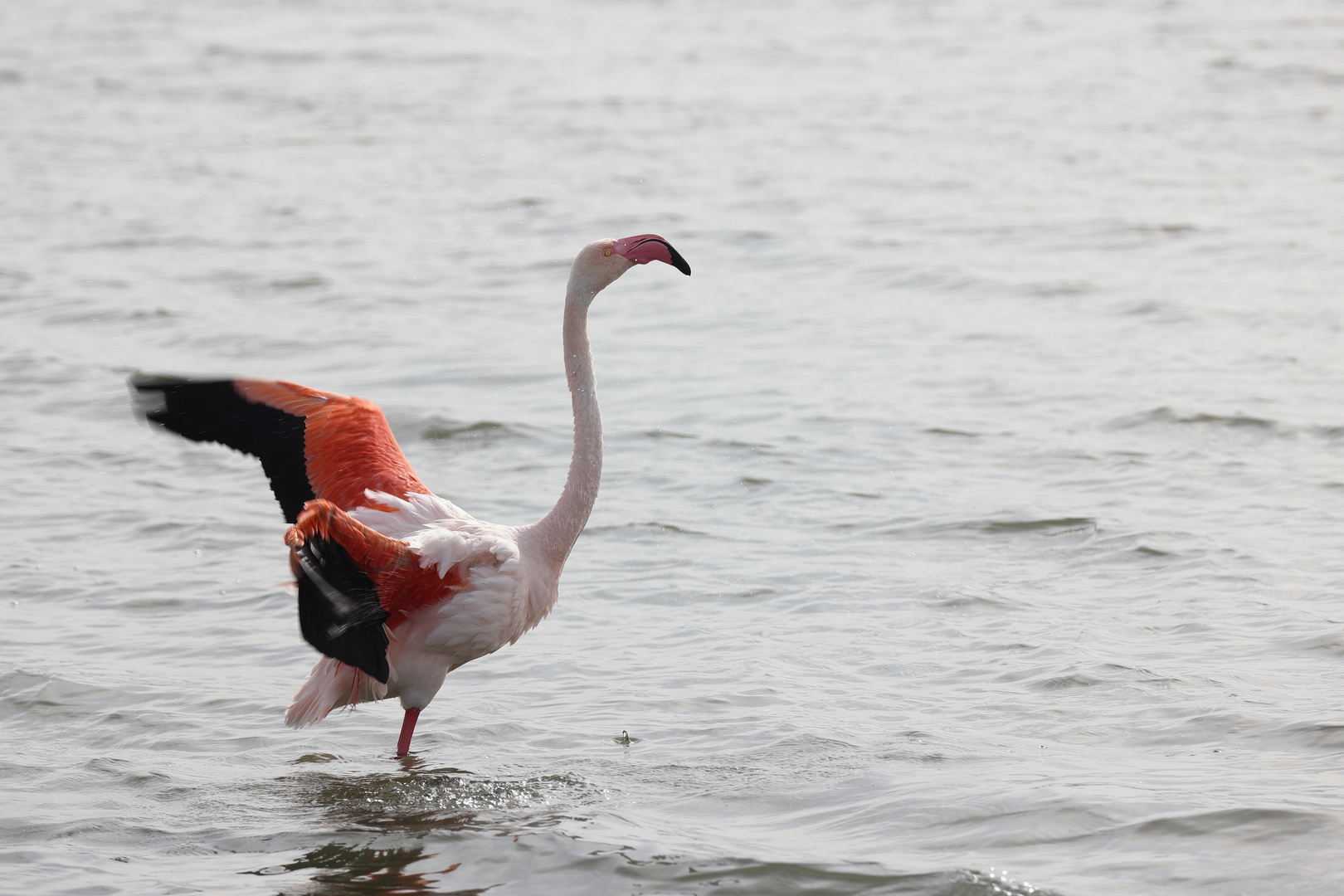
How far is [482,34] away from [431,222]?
12426 millimetres

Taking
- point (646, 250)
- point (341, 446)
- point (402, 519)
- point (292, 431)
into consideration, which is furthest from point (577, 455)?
point (292, 431)

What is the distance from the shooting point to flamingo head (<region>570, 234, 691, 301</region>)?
5730 millimetres

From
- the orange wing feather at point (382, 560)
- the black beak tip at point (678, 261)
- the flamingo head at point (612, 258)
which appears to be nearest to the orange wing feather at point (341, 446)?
the orange wing feather at point (382, 560)

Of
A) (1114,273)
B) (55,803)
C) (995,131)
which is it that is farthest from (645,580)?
(995,131)

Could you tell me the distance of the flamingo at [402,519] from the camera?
5590mm

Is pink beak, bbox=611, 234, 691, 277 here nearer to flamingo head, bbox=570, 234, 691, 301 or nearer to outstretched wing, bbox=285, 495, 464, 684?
flamingo head, bbox=570, 234, 691, 301

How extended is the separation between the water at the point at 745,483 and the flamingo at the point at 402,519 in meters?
0.44

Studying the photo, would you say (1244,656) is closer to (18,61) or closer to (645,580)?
(645,580)

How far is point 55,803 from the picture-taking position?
5.58m

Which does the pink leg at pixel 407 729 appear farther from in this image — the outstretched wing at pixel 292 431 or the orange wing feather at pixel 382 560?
the outstretched wing at pixel 292 431

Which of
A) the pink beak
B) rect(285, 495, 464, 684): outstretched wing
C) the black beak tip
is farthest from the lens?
the pink beak

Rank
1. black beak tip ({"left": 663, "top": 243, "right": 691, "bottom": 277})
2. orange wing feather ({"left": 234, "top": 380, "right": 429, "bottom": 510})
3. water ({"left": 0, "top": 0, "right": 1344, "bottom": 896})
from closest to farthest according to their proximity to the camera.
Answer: water ({"left": 0, "top": 0, "right": 1344, "bottom": 896})
black beak tip ({"left": 663, "top": 243, "right": 691, "bottom": 277})
orange wing feather ({"left": 234, "top": 380, "right": 429, "bottom": 510})

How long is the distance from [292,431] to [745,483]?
3.67m

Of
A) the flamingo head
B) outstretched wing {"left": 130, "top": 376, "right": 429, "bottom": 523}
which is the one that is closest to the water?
outstretched wing {"left": 130, "top": 376, "right": 429, "bottom": 523}
